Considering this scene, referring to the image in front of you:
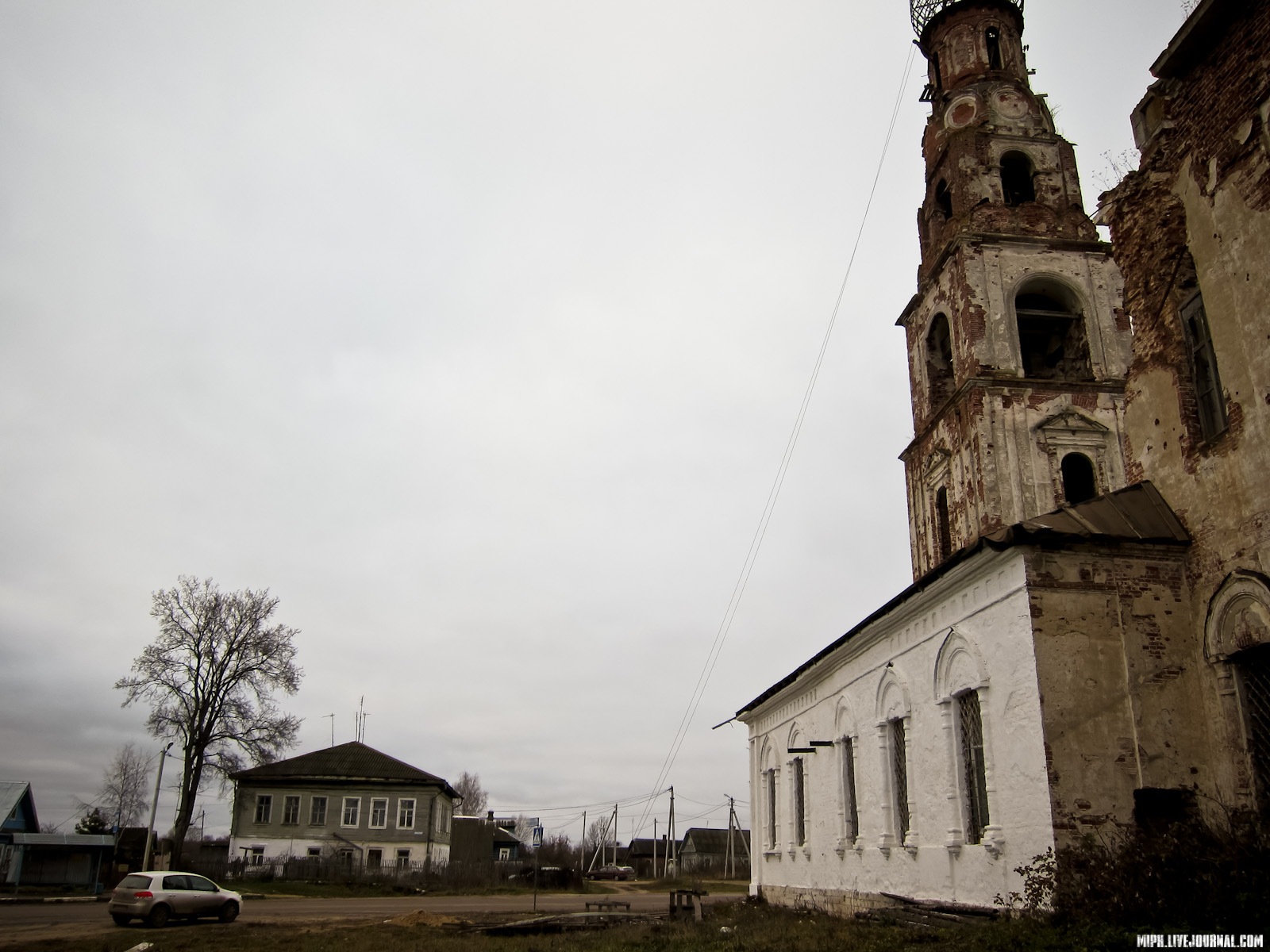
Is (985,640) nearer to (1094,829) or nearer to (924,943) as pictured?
(1094,829)

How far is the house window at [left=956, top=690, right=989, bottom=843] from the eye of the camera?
12773 mm

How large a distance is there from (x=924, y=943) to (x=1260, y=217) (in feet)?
30.1

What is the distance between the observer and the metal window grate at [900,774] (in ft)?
51.4

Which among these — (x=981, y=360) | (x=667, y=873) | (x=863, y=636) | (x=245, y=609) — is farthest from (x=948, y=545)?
(x=667, y=873)

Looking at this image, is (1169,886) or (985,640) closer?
(1169,886)

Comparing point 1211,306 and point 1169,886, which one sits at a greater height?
point 1211,306

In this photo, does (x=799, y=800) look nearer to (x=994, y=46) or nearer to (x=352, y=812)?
(x=994, y=46)

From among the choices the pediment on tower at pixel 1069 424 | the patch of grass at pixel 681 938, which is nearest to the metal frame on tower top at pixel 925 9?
the pediment on tower at pixel 1069 424

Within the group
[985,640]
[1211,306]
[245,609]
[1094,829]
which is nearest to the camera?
[1094,829]

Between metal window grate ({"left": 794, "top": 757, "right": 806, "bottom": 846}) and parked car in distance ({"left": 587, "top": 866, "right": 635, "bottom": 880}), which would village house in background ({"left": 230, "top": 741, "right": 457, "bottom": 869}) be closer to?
parked car in distance ({"left": 587, "top": 866, "right": 635, "bottom": 880})

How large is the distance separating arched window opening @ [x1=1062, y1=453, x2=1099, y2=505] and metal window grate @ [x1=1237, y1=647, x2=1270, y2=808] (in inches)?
438

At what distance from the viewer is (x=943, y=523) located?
930 inches

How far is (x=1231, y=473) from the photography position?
1105 centimetres

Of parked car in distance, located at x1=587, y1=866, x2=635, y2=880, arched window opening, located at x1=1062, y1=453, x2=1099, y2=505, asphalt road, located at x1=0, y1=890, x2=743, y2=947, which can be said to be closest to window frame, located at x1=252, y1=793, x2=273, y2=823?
asphalt road, located at x1=0, y1=890, x2=743, y2=947
